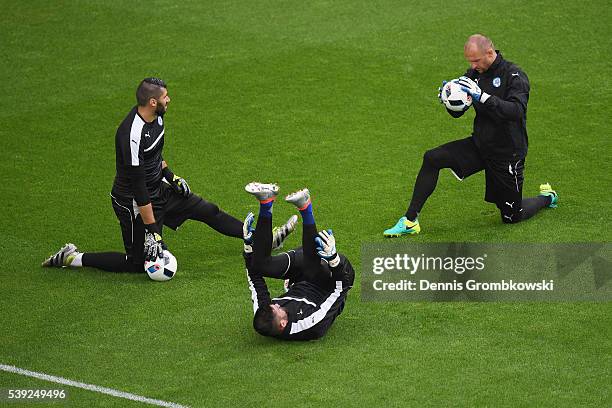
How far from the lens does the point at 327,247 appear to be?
28.1 ft

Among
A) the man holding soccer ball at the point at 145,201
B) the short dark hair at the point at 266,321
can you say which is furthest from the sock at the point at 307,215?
the man holding soccer ball at the point at 145,201

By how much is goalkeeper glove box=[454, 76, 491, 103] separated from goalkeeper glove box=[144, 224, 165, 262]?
10.5 ft

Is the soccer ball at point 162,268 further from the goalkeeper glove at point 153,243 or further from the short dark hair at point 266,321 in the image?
the short dark hair at point 266,321

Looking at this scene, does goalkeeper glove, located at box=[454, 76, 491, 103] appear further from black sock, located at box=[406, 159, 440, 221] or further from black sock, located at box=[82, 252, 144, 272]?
black sock, located at box=[82, 252, 144, 272]

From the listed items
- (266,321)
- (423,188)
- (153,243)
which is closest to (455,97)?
(423,188)

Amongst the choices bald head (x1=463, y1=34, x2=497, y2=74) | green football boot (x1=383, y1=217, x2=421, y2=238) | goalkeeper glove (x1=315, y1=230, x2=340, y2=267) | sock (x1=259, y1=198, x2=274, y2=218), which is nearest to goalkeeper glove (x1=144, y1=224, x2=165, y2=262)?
sock (x1=259, y1=198, x2=274, y2=218)

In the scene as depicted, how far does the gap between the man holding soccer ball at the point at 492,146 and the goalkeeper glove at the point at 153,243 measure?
230cm

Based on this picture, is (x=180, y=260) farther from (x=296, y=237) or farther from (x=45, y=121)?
(x=45, y=121)

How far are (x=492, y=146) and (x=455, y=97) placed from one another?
0.80 m

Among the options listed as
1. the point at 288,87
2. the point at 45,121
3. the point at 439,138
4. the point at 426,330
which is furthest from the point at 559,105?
the point at 45,121

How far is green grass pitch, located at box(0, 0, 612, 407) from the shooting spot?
8.10 metres

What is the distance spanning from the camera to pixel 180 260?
412 inches

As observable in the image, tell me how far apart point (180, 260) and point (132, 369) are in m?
2.30

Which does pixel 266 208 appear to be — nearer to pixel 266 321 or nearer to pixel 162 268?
pixel 266 321
